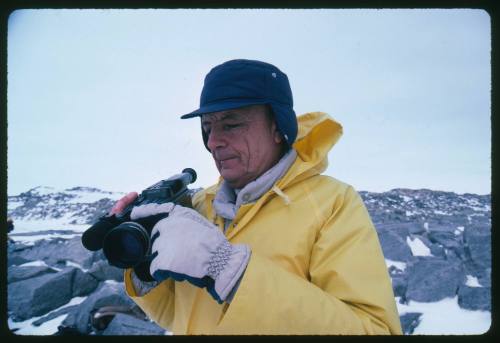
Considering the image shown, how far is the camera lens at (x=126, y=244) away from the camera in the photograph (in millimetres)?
970

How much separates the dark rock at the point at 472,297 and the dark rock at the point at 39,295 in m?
6.63

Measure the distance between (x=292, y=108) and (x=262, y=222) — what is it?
0.55 meters

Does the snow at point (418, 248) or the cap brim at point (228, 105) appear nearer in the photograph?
the cap brim at point (228, 105)

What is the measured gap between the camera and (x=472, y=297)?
18.3 ft

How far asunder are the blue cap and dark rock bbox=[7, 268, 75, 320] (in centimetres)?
508

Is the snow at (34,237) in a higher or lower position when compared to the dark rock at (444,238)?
higher

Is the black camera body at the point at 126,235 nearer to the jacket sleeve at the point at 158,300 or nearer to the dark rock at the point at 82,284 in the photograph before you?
the jacket sleeve at the point at 158,300

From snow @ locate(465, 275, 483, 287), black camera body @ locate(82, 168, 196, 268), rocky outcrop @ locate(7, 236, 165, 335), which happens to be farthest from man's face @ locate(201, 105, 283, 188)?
snow @ locate(465, 275, 483, 287)

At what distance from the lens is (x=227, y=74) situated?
136cm

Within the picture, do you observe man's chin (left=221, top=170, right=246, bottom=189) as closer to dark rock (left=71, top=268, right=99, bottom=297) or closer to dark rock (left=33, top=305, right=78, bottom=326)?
dark rock (left=33, top=305, right=78, bottom=326)

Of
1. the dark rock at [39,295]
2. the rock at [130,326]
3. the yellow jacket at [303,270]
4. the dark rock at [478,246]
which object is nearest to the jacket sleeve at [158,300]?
the yellow jacket at [303,270]
